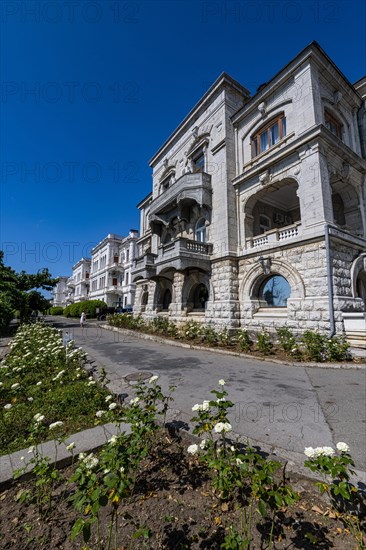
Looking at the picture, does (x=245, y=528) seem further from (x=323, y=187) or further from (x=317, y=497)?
(x=323, y=187)

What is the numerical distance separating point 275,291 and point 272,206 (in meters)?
6.39

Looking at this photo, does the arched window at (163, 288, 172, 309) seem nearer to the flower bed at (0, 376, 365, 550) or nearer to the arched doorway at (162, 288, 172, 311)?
the arched doorway at (162, 288, 172, 311)

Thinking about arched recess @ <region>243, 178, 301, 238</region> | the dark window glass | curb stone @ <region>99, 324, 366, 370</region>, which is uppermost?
the dark window glass

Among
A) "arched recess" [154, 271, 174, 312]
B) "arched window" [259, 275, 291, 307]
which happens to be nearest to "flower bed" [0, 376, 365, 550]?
"arched window" [259, 275, 291, 307]

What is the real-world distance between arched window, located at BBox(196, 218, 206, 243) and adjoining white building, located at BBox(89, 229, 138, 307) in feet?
76.0

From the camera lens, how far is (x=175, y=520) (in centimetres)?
204

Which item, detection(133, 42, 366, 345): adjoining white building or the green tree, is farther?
the green tree

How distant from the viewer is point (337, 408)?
14.3ft

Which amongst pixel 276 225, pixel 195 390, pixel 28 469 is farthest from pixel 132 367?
pixel 276 225

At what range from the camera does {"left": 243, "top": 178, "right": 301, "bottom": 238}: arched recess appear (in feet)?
41.3

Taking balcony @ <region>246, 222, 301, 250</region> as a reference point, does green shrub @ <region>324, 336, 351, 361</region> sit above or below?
below

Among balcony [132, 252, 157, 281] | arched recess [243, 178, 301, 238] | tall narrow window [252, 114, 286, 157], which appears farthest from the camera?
balcony [132, 252, 157, 281]

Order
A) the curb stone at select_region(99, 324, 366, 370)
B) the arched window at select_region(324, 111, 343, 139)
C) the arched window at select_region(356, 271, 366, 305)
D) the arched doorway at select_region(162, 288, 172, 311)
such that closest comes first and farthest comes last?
the curb stone at select_region(99, 324, 366, 370) → the arched window at select_region(356, 271, 366, 305) → the arched window at select_region(324, 111, 343, 139) → the arched doorway at select_region(162, 288, 172, 311)

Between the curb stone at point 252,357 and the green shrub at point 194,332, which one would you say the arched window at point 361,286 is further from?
the green shrub at point 194,332
